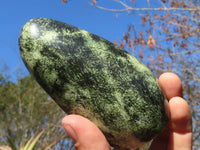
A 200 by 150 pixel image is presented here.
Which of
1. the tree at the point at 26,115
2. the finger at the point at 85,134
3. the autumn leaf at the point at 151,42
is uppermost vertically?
the autumn leaf at the point at 151,42

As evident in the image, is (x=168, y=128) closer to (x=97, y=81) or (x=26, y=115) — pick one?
(x=97, y=81)

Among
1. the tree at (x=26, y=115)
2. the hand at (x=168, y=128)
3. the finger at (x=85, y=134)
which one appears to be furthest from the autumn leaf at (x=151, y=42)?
the tree at (x=26, y=115)

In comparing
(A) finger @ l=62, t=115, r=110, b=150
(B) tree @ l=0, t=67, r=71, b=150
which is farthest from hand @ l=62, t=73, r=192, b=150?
(B) tree @ l=0, t=67, r=71, b=150

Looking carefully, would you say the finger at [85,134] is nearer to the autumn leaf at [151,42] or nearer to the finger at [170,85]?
the finger at [170,85]

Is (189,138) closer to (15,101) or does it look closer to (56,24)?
(56,24)

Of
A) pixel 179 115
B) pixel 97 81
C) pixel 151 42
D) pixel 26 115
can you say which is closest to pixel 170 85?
pixel 179 115

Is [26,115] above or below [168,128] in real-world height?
below

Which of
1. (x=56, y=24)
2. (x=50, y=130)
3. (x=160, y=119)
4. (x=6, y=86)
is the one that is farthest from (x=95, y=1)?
(x=6, y=86)

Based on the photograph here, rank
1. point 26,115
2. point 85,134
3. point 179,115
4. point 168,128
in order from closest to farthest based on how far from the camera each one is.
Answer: point 85,134, point 179,115, point 168,128, point 26,115
